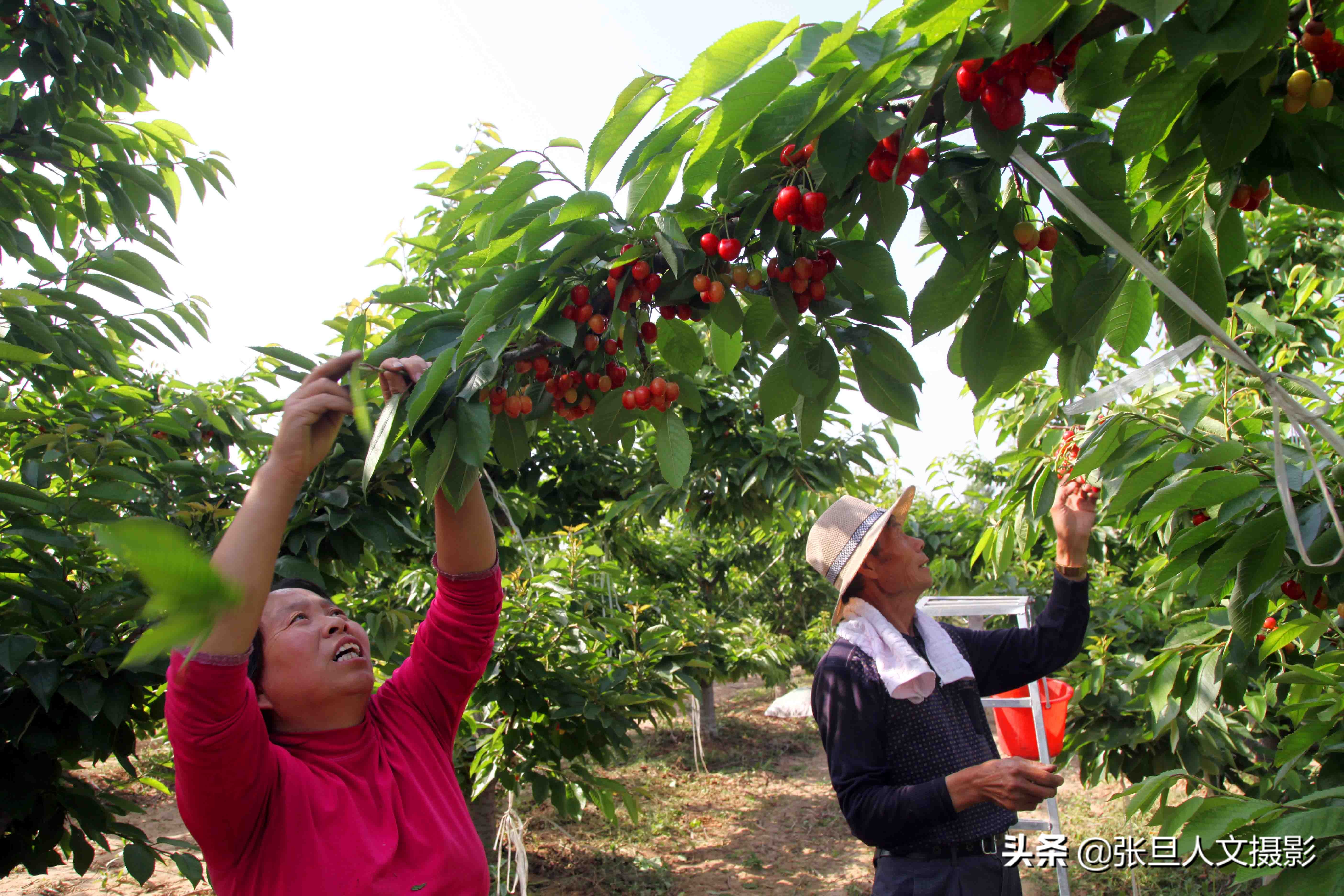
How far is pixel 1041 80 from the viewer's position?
0.88 m

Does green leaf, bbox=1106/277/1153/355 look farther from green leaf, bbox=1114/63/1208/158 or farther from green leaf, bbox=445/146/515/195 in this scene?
green leaf, bbox=445/146/515/195

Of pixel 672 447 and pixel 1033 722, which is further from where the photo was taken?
pixel 1033 722

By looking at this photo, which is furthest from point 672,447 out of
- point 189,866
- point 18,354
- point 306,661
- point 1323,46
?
point 189,866

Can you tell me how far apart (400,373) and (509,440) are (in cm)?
25

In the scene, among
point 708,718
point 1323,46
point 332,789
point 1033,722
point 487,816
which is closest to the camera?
point 1323,46

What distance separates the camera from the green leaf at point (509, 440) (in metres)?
1.45

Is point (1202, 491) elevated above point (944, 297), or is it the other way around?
point (944, 297)

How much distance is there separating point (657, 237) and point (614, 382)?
16.7 inches

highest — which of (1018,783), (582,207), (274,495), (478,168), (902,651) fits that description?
(478,168)

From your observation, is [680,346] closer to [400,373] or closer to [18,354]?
[400,373]

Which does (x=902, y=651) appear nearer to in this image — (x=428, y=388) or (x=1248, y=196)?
(x=1248, y=196)

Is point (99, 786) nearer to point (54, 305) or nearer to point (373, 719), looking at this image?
point (54, 305)

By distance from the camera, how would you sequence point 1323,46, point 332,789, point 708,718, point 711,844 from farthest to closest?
point 708,718, point 711,844, point 332,789, point 1323,46

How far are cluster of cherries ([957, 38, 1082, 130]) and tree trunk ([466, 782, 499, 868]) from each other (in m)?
4.31
